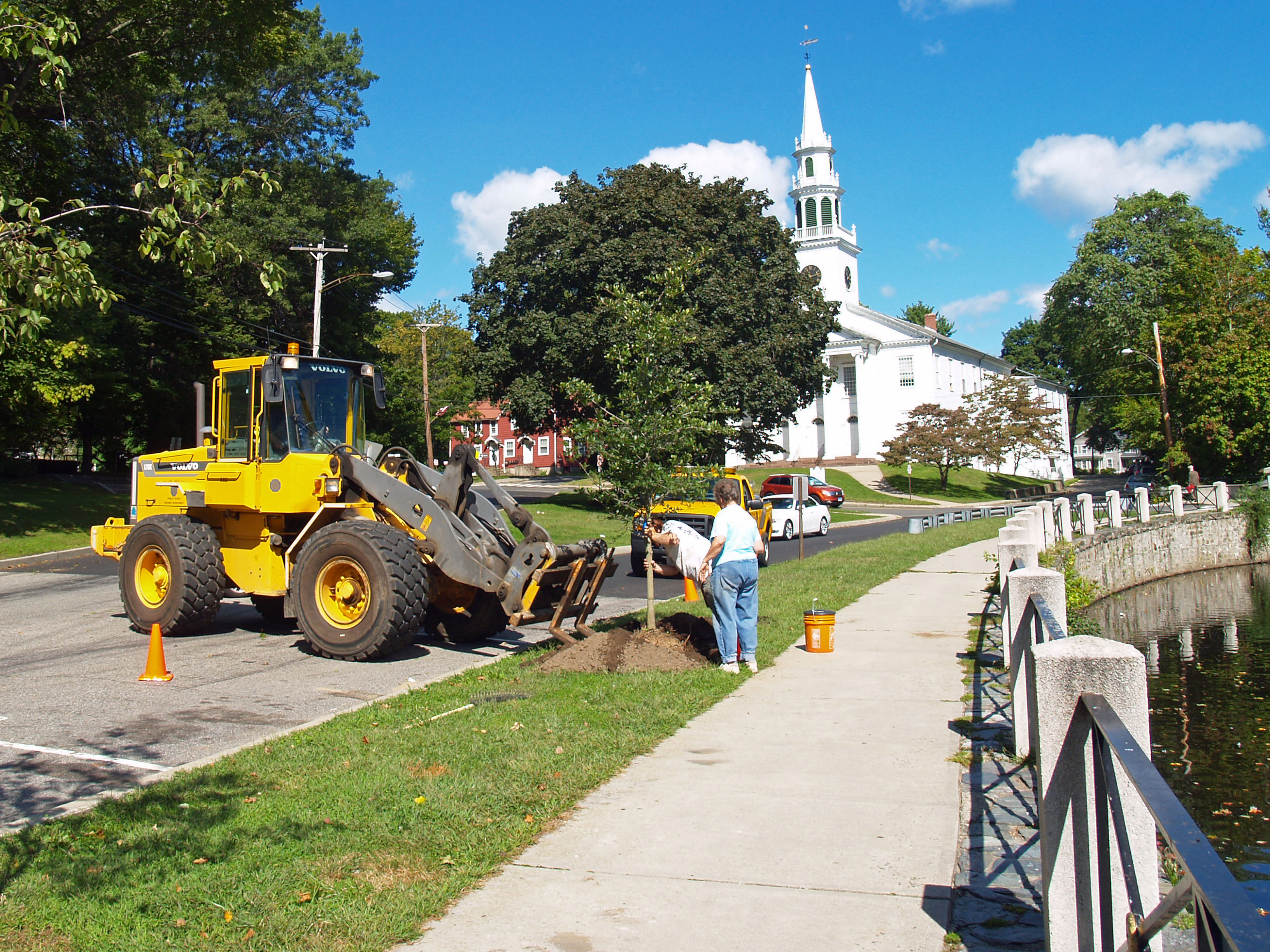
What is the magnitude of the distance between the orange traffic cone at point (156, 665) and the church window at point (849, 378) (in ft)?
231

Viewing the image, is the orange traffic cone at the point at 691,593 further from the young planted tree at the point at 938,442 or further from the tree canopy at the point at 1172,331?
the young planted tree at the point at 938,442

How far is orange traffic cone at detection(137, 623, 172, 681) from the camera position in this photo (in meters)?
9.98

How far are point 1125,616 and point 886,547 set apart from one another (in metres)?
5.55

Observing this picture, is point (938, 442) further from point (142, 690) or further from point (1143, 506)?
point (142, 690)

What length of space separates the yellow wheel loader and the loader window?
2 cm

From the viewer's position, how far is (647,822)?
5656mm

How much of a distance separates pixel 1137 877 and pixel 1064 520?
22.3 meters

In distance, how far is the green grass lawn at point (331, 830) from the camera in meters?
4.29

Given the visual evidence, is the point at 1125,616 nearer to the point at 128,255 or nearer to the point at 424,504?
the point at 424,504

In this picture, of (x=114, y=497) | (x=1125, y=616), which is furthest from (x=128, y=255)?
(x=1125, y=616)

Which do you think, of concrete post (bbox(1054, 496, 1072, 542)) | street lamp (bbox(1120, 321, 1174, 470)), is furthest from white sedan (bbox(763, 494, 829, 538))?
street lamp (bbox(1120, 321, 1174, 470))

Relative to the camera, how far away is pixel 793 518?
110 ft

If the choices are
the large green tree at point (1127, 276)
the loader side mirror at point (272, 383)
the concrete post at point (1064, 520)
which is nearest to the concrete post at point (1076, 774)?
the loader side mirror at point (272, 383)

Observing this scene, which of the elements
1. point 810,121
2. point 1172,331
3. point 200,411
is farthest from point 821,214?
point 200,411
